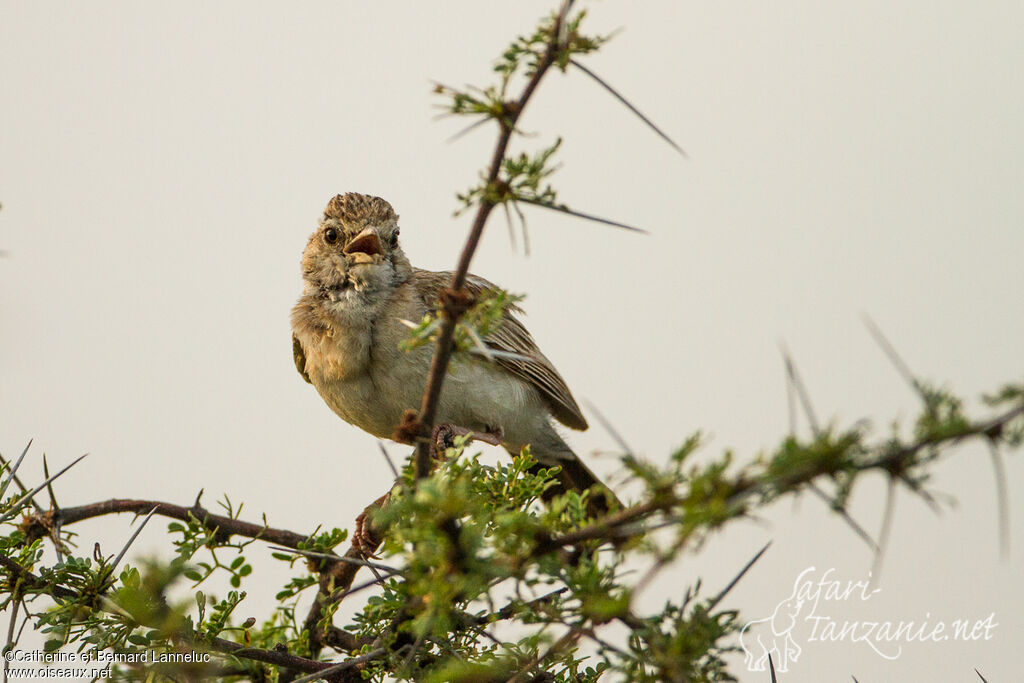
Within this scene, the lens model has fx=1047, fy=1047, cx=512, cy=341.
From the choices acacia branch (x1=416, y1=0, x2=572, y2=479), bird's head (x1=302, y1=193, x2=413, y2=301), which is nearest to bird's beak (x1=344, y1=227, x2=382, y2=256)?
bird's head (x1=302, y1=193, x2=413, y2=301)

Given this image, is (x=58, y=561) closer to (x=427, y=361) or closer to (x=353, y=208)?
(x=427, y=361)

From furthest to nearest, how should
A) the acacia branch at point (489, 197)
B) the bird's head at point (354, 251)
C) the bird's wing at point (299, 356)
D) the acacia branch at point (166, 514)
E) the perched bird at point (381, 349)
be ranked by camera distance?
the bird's wing at point (299, 356) < the bird's head at point (354, 251) < the perched bird at point (381, 349) < the acacia branch at point (166, 514) < the acacia branch at point (489, 197)

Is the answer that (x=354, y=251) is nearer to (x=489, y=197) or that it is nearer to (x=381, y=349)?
(x=381, y=349)

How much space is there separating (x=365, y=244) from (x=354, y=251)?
0.21 feet

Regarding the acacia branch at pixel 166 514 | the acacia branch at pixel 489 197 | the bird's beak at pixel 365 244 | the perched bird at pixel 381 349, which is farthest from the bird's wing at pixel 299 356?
the acacia branch at pixel 489 197

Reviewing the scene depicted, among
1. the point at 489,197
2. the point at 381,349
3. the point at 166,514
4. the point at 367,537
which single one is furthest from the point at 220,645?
the point at 381,349

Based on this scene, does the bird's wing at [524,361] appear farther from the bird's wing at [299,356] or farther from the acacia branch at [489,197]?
the acacia branch at [489,197]

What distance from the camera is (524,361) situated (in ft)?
17.5

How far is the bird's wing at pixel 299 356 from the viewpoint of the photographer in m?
5.39

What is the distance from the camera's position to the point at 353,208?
5402mm

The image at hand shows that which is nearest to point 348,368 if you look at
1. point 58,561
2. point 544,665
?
point 58,561

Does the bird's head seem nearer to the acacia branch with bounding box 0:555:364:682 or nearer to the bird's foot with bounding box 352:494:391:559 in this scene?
the bird's foot with bounding box 352:494:391:559

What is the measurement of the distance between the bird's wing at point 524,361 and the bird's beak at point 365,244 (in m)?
0.25

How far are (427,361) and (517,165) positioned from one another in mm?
2875
